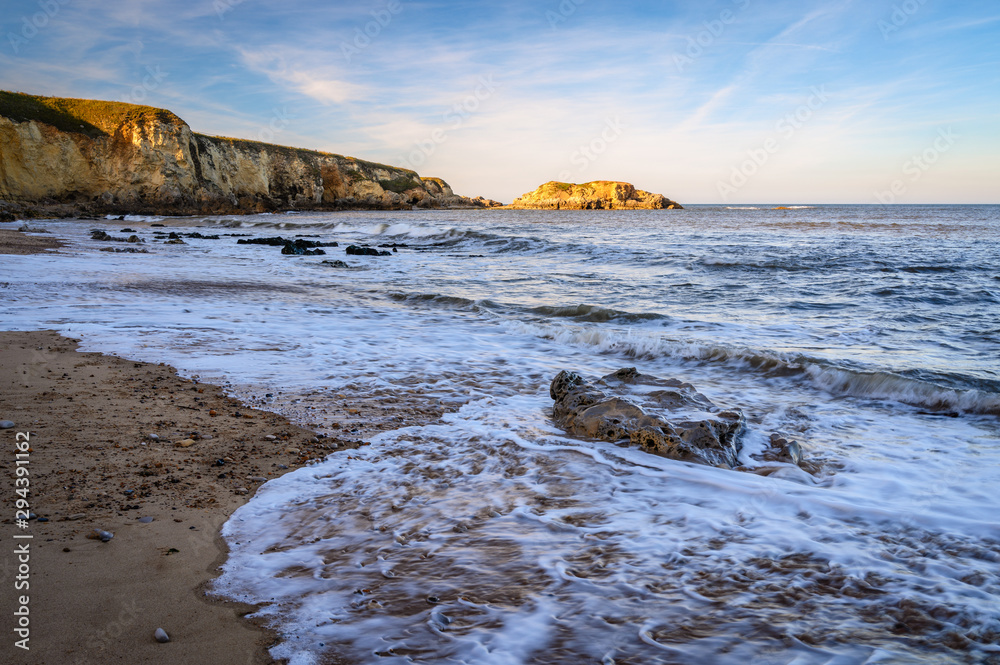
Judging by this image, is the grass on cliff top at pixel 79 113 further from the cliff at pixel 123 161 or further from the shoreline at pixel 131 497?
the shoreline at pixel 131 497

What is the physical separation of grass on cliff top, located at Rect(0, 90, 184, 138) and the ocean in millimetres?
45913

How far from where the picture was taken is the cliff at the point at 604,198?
374 ft

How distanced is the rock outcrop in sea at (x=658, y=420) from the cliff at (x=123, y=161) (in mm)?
51596

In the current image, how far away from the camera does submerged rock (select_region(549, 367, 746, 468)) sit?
365cm

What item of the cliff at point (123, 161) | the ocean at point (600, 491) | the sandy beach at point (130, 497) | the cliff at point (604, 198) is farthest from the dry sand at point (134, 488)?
the cliff at point (604, 198)

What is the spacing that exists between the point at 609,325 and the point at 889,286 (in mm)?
7026

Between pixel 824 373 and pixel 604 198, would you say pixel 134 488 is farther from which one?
pixel 604 198

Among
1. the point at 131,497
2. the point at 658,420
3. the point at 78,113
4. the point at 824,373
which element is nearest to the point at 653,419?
the point at 658,420

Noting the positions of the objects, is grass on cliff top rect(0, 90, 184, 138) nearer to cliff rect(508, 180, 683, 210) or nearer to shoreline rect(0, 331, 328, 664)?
shoreline rect(0, 331, 328, 664)

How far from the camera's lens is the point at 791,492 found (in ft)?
10.2

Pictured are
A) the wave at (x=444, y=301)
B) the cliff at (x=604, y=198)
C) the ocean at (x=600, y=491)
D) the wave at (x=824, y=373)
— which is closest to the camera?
the ocean at (x=600, y=491)

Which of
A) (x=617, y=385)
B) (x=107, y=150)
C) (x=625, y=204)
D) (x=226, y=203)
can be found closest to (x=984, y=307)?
(x=617, y=385)

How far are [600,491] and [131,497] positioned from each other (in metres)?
2.48

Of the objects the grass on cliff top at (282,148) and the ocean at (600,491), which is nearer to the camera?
the ocean at (600,491)
